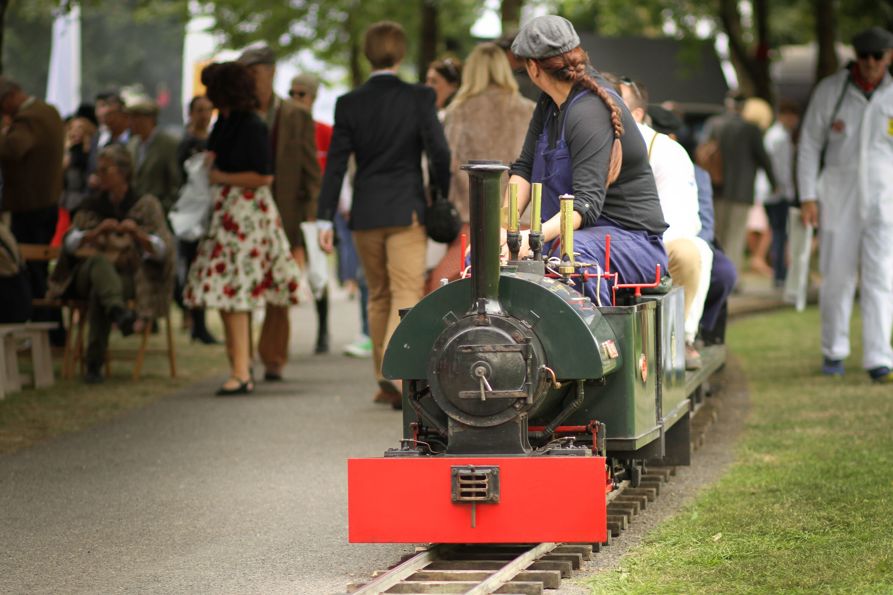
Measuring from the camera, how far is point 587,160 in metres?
7.31

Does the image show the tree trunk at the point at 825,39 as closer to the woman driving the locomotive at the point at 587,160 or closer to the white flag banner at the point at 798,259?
the white flag banner at the point at 798,259

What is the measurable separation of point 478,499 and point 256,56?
7.25m

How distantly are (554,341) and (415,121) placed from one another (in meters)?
5.28

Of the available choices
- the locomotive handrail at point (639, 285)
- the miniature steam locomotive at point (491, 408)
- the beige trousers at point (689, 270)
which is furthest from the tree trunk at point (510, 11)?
the miniature steam locomotive at point (491, 408)

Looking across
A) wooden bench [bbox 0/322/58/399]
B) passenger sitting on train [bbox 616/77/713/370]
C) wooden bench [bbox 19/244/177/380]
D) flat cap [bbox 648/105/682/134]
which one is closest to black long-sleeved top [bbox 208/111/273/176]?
wooden bench [bbox 19/244/177/380]

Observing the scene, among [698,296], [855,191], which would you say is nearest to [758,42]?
[855,191]

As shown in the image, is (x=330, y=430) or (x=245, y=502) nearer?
(x=245, y=502)

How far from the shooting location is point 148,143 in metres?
17.4

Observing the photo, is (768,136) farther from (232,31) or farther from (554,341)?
(554,341)

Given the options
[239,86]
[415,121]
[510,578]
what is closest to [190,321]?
[239,86]

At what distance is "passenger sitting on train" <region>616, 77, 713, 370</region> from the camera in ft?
31.3

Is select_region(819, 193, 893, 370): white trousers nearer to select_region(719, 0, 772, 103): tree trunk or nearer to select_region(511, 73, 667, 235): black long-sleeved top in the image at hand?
select_region(511, 73, 667, 235): black long-sleeved top

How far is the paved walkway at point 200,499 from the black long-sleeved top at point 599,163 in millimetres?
1732

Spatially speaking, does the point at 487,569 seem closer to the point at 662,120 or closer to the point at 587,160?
the point at 587,160
